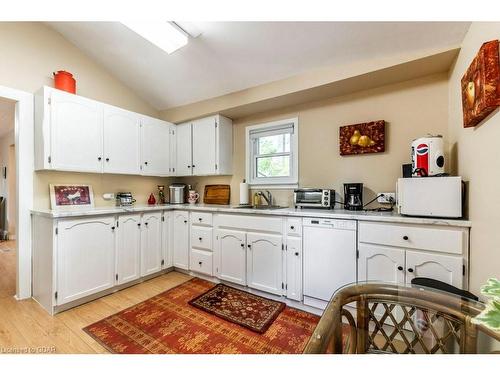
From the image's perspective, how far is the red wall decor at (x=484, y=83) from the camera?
109 centimetres

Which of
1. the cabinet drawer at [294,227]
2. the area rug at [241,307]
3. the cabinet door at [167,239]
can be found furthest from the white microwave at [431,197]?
the cabinet door at [167,239]

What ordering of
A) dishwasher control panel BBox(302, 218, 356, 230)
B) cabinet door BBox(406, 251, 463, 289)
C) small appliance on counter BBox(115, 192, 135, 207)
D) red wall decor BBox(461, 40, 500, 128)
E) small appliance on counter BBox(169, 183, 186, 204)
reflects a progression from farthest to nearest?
small appliance on counter BBox(169, 183, 186, 204), small appliance on counter BBox(115, 192, 135, 207), dishwasher control panel BBox(302, 218, 356, 230), cabinet door BBox(406, 251, 463, 289), red wall decor BBox(461, 40, 500, 128)

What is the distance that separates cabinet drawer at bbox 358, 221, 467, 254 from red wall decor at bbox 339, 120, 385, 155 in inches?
35.5

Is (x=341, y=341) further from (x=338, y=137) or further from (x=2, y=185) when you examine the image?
(x=2, y=185)

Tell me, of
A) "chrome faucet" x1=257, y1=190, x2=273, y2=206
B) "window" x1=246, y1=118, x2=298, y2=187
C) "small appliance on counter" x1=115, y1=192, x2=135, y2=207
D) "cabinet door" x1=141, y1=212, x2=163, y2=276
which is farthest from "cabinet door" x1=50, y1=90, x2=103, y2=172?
"chrome faucet" x1=257, y1=190, x2=273, y2=206

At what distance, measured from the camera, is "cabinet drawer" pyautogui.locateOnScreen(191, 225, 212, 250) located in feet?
9.09

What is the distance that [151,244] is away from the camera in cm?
284

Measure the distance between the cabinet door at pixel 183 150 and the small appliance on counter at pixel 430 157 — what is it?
9.09ft

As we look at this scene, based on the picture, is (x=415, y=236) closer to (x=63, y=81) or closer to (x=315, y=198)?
(x=315, y=198)

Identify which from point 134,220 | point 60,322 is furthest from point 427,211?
point 60,322

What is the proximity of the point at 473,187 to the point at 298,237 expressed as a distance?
1.30m

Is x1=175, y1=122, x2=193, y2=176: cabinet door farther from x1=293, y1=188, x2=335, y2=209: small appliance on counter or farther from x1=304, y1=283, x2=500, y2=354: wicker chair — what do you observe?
x1=304, y1=283, x2=500, y2=354: wicker chair

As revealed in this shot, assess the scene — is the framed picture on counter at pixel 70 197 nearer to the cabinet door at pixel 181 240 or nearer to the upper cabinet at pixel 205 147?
the cabinet door at pixel 181 240

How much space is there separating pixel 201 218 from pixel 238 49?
1953 millimetres
